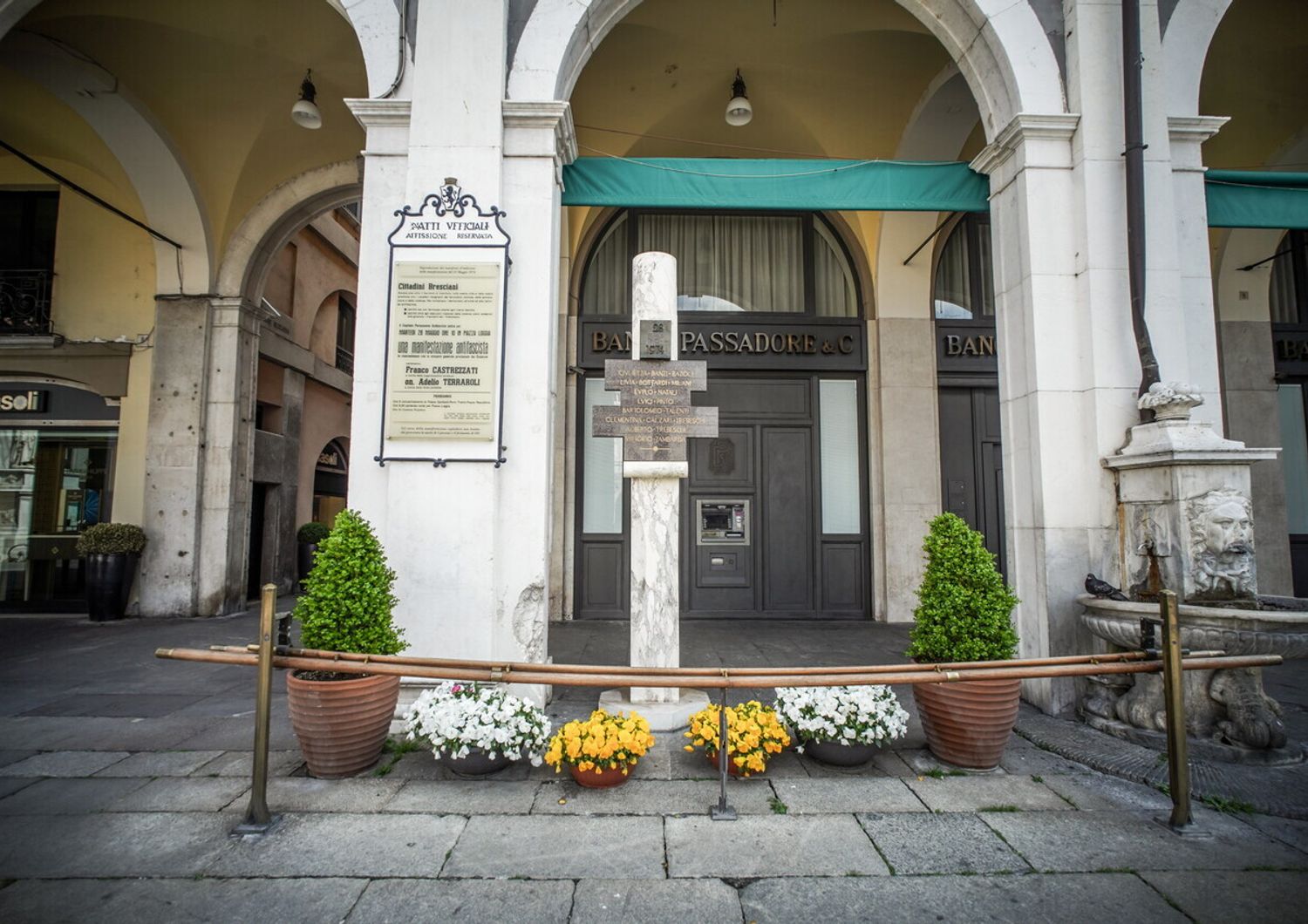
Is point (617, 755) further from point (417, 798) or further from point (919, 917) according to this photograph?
point (919, 917)

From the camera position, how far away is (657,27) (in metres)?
7.76

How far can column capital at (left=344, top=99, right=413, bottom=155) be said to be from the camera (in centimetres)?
515

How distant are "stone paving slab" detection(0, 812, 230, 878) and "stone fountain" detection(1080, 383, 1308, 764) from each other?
5.57 meters

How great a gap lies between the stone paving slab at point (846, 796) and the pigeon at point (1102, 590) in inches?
89.1

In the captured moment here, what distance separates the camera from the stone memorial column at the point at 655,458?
4.51 m

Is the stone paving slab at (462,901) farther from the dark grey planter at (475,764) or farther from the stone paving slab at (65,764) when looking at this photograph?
the stone paving slab at (65,764)

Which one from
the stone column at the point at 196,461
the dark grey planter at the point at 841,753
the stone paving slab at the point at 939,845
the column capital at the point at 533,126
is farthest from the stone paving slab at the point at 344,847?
the stone column at the point at 196,461

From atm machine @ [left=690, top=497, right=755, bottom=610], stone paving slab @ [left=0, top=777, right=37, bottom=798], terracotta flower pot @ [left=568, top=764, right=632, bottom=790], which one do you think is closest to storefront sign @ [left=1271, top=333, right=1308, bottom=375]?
atm machine @ [left=690, top=497, right=755, bottom=610]

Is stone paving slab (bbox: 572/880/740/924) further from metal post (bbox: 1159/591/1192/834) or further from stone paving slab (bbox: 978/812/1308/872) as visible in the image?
metal post (bbox: 1159/591/1192/834)

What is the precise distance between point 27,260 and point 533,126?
10637 mm

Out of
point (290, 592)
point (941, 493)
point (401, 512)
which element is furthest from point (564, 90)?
point (290, 592)

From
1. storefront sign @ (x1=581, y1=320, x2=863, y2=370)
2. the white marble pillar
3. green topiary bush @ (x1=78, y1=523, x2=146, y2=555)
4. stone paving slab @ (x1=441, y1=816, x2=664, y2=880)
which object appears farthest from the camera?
storefront sign @ (x1=581, y1=320, x2=863, y2=370)

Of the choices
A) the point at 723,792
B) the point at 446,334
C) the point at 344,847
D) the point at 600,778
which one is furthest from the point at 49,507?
the point at 723,792

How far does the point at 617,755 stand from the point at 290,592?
11.9 meters
